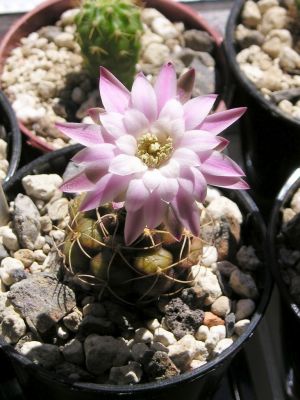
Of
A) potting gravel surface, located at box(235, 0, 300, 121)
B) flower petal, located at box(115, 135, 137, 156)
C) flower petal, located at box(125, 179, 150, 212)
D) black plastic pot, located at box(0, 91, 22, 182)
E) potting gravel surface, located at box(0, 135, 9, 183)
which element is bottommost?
potting gravel surface, located at box(0, 135, 9, 183)

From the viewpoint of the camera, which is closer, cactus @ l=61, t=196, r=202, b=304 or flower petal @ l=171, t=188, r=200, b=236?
flower petal @ l=171, t=188, r=200, b=236

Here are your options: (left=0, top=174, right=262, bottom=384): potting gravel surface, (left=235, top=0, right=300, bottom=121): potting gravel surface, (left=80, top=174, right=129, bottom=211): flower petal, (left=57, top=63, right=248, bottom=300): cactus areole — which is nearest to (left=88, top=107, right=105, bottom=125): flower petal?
(left=57, top=63, right=248, bottom=300): cactus areole

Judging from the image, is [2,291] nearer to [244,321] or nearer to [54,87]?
[244,321]

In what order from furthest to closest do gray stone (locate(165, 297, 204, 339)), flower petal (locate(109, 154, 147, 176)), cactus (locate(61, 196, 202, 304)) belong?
gray stone (locate(165, 297, 204, 339)) → cactus (locate(61, 196, 202, 304)) → flower petal (locate(109, 154, 147, 176))

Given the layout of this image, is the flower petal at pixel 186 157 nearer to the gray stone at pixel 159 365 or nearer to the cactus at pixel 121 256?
the cactus at pixel 121 256

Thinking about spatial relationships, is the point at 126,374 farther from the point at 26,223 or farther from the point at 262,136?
the point at 262,136

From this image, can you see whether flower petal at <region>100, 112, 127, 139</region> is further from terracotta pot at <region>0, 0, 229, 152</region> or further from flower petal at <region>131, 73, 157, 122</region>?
terracotta pot at <region>0, 0, 229, 152</region>
